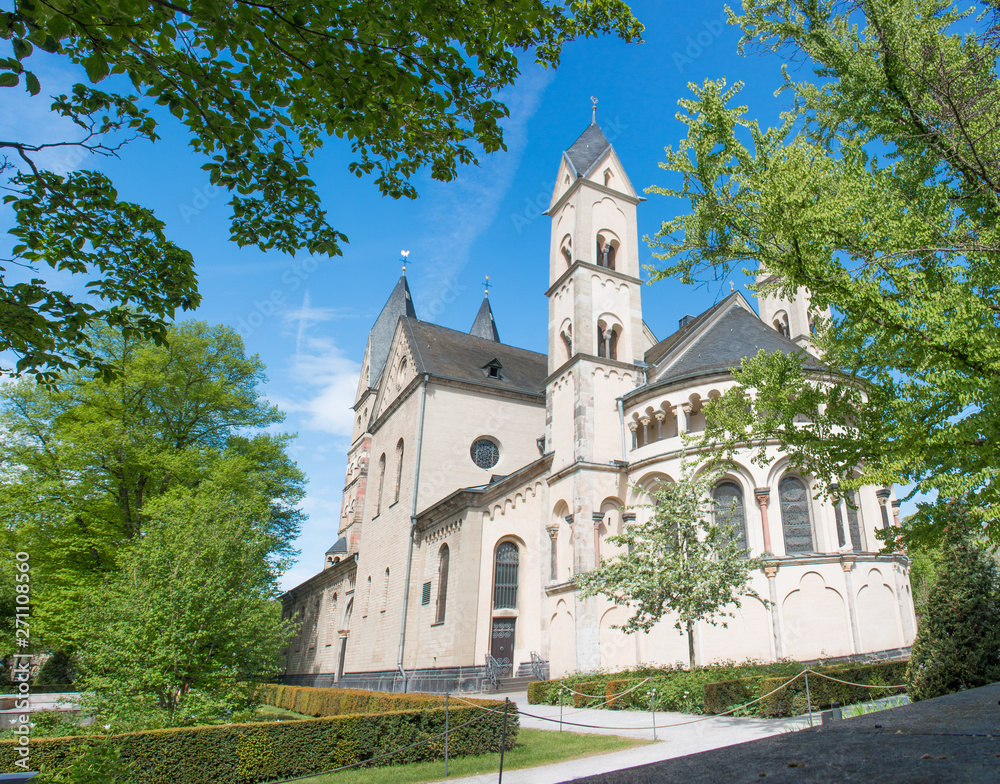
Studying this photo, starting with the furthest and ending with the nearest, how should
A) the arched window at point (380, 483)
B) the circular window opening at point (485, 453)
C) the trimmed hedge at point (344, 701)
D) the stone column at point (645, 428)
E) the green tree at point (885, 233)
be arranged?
the arched window at point (380, 483)
the circular window opening at point (485, 453)
the stone column at point (645, 428)
the trimmed hedge at point (344, 701)
the green tree at point (885, 233)

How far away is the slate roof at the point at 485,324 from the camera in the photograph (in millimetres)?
50656

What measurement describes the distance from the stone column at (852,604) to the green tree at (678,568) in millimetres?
3885

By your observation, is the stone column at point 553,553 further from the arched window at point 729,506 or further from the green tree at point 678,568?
the arched window at point 729,506

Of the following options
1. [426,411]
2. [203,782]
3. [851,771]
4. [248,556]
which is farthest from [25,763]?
[426,411]

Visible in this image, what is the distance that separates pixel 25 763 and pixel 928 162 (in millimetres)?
14894

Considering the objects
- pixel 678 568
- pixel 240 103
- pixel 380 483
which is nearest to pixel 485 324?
pixel 380 483

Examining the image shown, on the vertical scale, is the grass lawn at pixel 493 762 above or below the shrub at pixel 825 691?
below

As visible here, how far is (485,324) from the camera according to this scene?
5122 centimetres

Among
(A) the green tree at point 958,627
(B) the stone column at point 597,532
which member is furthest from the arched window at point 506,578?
(A) the green tree at point 958,627

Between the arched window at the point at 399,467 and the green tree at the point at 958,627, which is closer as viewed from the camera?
the green tree at the point at 958,627

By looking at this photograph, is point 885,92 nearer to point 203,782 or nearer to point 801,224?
point 801,224

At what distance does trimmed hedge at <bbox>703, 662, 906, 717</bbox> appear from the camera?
11.4 metres

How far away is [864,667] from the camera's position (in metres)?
12.7

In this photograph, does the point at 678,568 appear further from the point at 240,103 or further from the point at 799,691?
the point at 240,103
